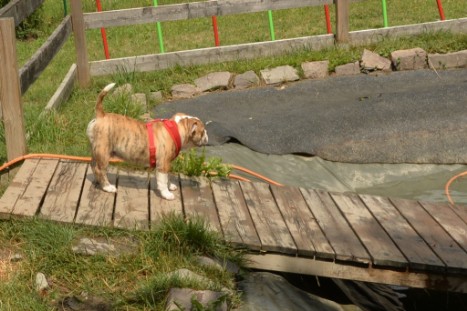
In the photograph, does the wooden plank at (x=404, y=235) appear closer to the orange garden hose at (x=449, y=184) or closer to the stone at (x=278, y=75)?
the orange garden hose at (x=449, y=184)

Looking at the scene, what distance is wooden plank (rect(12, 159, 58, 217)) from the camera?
20.0ft

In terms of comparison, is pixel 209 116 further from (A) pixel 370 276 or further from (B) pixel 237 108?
(A) pixel 370 276

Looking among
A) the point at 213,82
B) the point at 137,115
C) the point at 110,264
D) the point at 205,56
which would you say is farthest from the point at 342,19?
the point at 110,264

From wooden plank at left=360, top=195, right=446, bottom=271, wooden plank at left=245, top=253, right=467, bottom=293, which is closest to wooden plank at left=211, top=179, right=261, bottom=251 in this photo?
wooden plank at left=245, top=253, right=467, bottom=293

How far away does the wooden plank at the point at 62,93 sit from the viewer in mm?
9048

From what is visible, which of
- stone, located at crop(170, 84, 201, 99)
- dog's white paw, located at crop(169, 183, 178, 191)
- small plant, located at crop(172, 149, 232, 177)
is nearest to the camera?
dog's white paw, located at crop(169, 183, 178, 191)

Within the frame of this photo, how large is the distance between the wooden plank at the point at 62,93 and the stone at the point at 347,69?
11.1 feet

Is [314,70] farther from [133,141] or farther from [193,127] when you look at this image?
[133,141]

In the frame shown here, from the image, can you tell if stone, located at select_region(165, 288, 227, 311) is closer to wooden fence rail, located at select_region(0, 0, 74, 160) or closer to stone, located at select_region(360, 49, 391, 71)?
wooden fence rail, located at select_region(0, 0, 74, 160)

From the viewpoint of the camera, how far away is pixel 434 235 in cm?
639

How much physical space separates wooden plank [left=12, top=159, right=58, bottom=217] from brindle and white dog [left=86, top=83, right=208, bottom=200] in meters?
0.45

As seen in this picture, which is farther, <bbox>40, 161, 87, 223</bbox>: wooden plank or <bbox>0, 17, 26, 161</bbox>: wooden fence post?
<bbox>0, 17, 26, 161</bbox>: wooden fence post

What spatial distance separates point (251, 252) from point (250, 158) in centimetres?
281

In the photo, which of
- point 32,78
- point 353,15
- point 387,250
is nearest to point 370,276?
point 387,250
